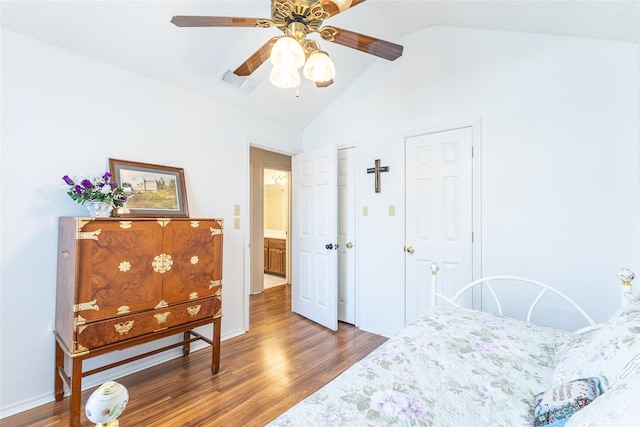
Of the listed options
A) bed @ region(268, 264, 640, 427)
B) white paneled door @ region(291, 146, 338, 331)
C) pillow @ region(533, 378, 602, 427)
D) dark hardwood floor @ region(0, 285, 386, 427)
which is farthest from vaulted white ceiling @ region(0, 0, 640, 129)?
dark hardwood floor @ region(0, 285, 386, 427)

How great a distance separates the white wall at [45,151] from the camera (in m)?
1.88

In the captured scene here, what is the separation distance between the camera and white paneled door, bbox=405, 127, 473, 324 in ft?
8.58

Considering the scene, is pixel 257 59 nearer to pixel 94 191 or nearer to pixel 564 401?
pixel 94 191

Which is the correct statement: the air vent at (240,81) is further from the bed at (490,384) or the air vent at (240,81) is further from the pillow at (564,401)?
the pillow at (564,401)

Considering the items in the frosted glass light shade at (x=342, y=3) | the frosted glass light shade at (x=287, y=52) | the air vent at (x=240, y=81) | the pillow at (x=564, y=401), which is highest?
the air vent at (x=240, y=81)

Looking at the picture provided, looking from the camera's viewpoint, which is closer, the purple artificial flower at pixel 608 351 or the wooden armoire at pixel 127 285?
the purple artificial flower at pixel 608 351

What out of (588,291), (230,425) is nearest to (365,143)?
(588,291)

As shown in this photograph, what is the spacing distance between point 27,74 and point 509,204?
352 centimetres

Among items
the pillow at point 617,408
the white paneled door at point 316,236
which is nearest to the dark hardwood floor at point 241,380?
the white paneled door at point 316,236

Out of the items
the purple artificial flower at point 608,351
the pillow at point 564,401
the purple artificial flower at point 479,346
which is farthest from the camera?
the purple artificial flower at point 479,346

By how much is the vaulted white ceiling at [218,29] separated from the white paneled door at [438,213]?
0.89 metres

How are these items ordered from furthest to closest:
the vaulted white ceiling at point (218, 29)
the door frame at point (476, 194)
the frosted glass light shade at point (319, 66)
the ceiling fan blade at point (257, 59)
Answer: the door frame at point (476, 194), the vaulted white ceiling at point (218, 29), the ceiling fan blade at point (257, 59), the frosted glass light shade at point (319, 66)

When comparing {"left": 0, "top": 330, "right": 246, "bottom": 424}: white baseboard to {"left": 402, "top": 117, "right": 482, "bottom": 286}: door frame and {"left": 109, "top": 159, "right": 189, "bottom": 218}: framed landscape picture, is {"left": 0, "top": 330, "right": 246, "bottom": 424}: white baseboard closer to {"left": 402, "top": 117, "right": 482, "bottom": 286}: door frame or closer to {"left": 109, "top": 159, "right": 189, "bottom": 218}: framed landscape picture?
{"left": 109, "top": 159, "right": 189, "bottom": 218}: framed landscape picture

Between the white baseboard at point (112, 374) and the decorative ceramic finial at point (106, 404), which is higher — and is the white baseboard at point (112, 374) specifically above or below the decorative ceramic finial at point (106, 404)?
below
